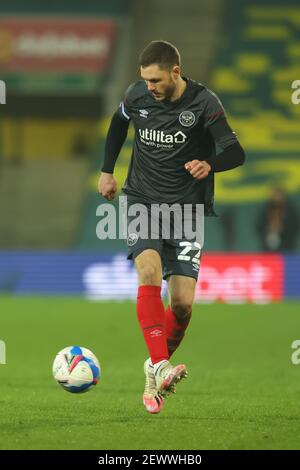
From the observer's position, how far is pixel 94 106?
26.3 m

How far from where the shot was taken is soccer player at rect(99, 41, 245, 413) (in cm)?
641

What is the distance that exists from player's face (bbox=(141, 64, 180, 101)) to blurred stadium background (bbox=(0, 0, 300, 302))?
15.2 metres

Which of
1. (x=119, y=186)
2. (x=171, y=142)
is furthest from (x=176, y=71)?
(x=119, y=186)

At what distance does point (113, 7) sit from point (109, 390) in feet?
61.4

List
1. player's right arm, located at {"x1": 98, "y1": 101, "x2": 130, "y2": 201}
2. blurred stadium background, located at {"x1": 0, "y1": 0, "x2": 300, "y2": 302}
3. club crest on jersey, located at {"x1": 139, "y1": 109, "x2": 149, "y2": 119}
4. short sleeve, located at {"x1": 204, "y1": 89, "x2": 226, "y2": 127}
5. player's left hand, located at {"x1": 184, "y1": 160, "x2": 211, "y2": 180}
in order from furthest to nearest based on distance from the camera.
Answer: blurred stadium background, located at {"x1": 0, "y1": 0, "x2": 300, "y2": 302}
player's right arm, located at {"x1": 98, "y1": 101, "x2": 130, "y2": 201}
club crest on jersey, located at {"x1": 139, "y1": 109, "x2": 149, "y2": 119}
short sleeve, located at {"x1": 204, "y1": 89, "x2": 226, "y2": 127}
player's left hand, located at {"x1": 184, "y1": 160, "x2": 211, "y2": 180}

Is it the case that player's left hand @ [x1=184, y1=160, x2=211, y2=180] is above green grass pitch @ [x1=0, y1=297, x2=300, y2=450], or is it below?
above

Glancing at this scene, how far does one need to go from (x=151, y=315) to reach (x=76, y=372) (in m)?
0.59

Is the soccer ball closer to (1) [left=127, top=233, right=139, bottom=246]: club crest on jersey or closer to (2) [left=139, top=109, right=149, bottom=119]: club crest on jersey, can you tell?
(1) [left=127, top=233, right=139, bottom=246]: club crest on jersey

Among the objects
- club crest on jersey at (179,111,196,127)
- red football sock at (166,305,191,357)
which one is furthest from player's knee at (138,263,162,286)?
club crest on jersey at (179,111,196,127)

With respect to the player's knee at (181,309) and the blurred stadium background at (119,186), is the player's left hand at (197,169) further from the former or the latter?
the blurred stadium background at (119,186)

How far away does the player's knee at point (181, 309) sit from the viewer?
266 inches

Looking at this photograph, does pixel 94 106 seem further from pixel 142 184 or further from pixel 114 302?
pixel 142 184

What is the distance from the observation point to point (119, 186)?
23.0 metres

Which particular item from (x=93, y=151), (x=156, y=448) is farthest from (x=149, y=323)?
(x=93, y=151)
